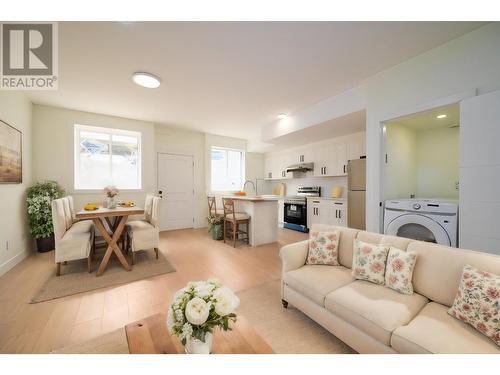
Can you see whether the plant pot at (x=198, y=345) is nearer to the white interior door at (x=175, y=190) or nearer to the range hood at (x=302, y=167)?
the white interior door at (x=175, y=190)

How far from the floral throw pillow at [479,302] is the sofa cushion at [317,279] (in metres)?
0.65

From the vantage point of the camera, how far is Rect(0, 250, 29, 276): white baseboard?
2597mm

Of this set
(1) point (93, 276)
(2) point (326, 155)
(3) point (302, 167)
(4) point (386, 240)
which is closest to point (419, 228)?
(4) point (386, 240)

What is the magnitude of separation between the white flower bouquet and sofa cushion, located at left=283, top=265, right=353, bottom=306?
915mm

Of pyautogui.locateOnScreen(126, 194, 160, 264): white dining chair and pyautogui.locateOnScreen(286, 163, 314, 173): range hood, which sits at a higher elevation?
pyautogui.locateOnScreen(286, 163, 314, 173): range hood

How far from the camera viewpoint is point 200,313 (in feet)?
2.75

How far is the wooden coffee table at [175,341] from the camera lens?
3.24ft

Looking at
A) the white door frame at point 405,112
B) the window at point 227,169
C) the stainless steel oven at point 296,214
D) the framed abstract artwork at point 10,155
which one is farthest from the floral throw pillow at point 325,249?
the window at point 227,169

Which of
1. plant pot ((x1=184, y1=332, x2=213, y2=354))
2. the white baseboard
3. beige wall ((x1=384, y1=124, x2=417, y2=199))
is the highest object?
beige wall ((x1=384, y1=124, x2=417, y2=199))

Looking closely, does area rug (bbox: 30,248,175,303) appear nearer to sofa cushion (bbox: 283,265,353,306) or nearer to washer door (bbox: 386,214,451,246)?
sofa cushion (bbox: 283,265,353,306)

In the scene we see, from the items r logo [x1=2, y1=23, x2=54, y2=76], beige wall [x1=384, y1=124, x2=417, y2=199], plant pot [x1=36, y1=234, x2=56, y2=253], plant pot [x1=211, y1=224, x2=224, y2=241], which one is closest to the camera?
r logo [x1=2, y1=23, x2=54, y2=76]

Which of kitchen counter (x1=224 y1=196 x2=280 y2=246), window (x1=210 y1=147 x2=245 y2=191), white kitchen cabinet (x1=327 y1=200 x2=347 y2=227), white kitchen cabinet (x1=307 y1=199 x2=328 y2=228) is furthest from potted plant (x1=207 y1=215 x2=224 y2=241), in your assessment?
white kitchen cabinet (x1=327 y1=200 x2=347 y2=227)

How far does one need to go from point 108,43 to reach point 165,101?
4.74 ft

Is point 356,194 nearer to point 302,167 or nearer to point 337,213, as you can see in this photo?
point 337,213
